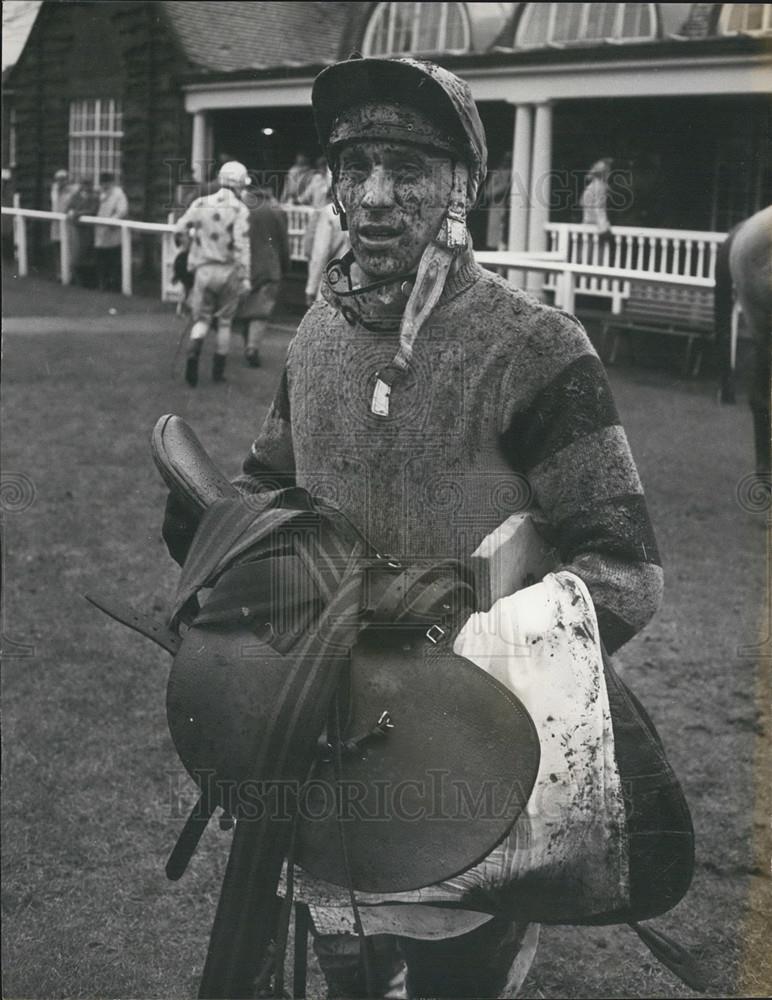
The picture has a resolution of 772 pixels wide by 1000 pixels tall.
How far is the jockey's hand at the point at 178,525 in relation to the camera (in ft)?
6.34

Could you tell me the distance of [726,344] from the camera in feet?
27.8

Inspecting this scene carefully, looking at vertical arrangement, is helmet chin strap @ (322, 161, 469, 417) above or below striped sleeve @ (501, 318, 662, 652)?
above

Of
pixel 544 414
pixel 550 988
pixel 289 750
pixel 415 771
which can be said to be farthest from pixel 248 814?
pixel 550 988

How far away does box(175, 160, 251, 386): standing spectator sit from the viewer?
10.2 metres

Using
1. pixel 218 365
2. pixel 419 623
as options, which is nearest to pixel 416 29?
pixel 218 365

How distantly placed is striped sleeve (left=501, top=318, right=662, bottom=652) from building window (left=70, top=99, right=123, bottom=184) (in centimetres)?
547

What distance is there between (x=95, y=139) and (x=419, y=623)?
8837mm

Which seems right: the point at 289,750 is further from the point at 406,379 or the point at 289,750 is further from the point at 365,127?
the point at 365,127

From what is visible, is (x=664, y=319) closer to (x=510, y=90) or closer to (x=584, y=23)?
(x=510, y=90)

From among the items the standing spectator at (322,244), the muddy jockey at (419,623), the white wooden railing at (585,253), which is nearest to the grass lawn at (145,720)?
the muddy jockey at (419,623)

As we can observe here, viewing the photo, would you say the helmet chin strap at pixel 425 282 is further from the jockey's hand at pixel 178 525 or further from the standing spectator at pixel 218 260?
the standing spectator at pixel 218 260

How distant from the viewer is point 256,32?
17641 mm

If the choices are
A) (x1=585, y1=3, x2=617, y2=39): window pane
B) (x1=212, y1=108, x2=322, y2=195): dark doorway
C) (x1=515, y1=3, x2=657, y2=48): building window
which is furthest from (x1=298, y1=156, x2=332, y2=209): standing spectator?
(x1=585, y1=3, x2=617, y2=39): window pane

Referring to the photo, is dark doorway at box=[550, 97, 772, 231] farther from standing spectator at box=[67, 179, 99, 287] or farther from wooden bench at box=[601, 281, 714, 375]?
standing spectator at box=[67, 179, 99, 287]
